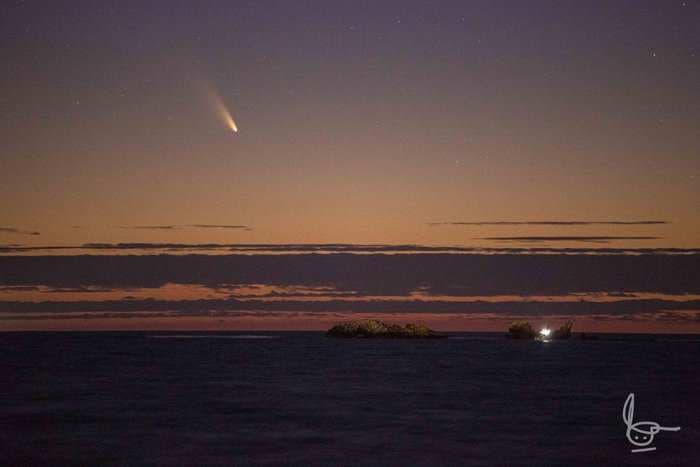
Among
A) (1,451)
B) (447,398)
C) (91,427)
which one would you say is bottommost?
(1,451)

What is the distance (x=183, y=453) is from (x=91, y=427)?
515 inches

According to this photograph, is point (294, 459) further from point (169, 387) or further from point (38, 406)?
point (169, 387)

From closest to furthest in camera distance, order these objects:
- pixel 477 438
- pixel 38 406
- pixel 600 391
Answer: pixel 477 438
pixel 38 406
pixel 600 391

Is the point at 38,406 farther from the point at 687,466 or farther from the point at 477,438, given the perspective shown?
the point at 687,466

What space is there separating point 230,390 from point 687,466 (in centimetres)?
5438

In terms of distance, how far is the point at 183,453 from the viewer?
4747cm

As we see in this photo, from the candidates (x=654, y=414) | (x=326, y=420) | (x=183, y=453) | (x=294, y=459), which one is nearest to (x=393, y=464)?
(x=294, y=459)

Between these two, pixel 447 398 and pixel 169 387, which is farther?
pixel 169 387

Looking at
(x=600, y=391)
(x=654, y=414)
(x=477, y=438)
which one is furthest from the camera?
(x=600, y=391)

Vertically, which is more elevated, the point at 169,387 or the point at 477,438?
the point at 169,387

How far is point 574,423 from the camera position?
6134cm

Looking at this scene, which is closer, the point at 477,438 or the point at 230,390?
the point at 477,438

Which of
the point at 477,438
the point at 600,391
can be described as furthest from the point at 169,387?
the point at 477,438
